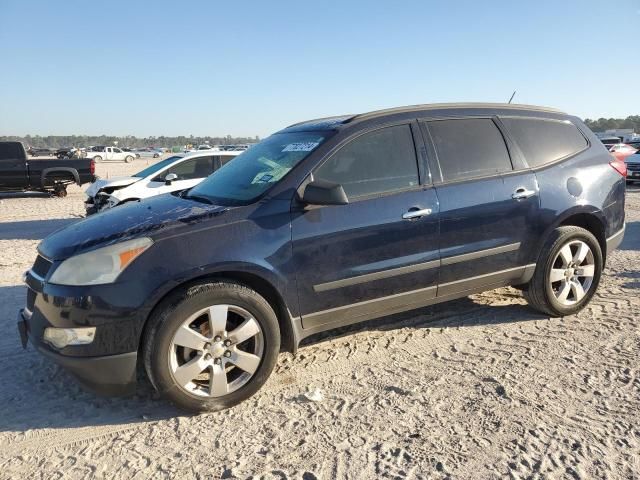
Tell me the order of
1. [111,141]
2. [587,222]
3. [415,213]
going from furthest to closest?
[111,141]
[587,222]
[415,213]

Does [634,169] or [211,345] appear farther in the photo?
[634,169]

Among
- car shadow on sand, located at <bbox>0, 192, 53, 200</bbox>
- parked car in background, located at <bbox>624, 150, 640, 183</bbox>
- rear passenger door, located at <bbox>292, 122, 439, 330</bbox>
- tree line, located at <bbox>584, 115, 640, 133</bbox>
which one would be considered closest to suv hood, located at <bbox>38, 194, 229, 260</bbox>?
rear passenger door, located at <bbox>292, 122, 439, 330</bbox>

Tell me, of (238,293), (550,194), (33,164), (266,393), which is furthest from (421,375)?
(33,164)

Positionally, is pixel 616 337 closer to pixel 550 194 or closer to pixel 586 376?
pixel 586 376

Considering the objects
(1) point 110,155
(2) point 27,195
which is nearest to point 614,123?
(1) point 110,155

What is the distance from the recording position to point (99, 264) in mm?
2871

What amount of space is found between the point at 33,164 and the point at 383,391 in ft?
51.1

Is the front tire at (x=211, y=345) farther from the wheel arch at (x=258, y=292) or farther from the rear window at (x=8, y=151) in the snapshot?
the rear window at (x=8, y=151)

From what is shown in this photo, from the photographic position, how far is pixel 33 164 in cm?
1520

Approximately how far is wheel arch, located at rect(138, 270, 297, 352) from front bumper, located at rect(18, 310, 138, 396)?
0.13 m

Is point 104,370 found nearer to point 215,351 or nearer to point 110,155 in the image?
point 215,351

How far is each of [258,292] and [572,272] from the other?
2885 mm

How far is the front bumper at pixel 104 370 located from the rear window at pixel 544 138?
11.5ft

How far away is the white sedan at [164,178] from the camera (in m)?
9.20
